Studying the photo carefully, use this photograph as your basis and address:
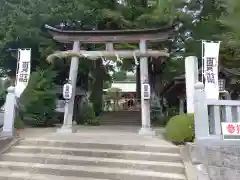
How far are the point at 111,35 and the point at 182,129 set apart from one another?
5715 millimetres

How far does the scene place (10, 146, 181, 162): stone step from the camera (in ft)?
25.2

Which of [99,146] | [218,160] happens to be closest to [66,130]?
[99,146]

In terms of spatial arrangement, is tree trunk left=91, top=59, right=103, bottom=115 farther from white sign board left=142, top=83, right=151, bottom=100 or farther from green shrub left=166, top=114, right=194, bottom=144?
green shrub left=166, top=114, right=194, bottom=144

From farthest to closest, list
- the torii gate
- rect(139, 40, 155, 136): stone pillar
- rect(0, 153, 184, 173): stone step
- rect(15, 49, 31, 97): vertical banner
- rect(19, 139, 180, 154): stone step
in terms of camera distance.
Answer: the torii gate → rect(15, 49, 31, 97): vertical banner → rect(139, 40, 155, 136): stone pillar → rect(19, 139, 180, 154): stone step → rect(0, 153, 184, 173): stone step

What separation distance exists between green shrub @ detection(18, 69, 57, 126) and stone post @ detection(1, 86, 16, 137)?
2952 mm

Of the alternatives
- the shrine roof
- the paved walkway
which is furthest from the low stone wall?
the shrine roof

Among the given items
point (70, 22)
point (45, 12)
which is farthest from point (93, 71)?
point (45, 12)

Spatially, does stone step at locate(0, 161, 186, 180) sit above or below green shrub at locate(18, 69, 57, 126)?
below

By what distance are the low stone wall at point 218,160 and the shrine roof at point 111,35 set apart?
6447mm

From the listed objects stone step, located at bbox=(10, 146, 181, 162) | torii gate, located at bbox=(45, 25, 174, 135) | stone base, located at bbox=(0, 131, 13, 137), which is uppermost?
torii gate, located at bbox=(45, 25, 174, 135)

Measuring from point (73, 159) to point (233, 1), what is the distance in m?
5.24

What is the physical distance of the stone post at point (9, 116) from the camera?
32.2 feet

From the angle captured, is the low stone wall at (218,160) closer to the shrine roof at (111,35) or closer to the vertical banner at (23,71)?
the shrine roof at (111,35)

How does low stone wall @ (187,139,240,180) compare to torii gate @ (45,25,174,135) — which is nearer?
low stone wall @ (187,139,240,180)
